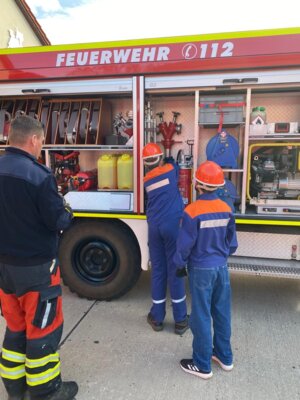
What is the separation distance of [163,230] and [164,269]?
43 cm

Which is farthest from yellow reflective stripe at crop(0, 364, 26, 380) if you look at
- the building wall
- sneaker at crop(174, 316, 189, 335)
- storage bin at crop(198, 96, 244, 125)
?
the building wall

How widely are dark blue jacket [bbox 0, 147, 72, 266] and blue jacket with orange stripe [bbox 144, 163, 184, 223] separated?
1115 mm

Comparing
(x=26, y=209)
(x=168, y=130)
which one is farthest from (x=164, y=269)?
(x=168, y=130)

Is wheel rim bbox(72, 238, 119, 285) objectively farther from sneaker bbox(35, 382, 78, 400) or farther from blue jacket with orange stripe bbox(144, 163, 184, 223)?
sneaker bbox(35, 382, 78, 400)

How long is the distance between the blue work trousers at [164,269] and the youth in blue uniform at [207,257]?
1.85ft

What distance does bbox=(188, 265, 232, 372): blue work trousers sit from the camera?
98.9 inches

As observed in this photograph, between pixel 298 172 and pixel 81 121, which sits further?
pixel 81 121

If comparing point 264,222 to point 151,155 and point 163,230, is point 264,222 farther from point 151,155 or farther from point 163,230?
point 151,155

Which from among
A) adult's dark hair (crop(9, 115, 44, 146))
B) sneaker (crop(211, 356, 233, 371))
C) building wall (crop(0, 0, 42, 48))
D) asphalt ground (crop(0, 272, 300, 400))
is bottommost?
asphalt ground (crop(0, 272, 300, 400))

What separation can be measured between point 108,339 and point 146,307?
73 centimetres

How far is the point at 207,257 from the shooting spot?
8.16 ft

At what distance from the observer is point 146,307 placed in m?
3.82

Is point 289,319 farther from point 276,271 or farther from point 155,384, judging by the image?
point 155,384

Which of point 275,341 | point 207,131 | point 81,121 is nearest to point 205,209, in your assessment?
point 275,341
